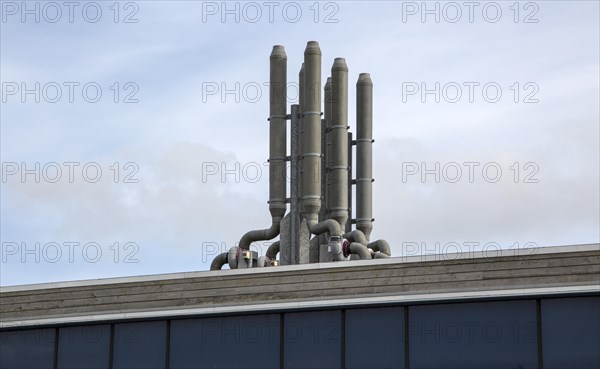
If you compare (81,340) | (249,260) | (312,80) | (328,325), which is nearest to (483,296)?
(328,325)

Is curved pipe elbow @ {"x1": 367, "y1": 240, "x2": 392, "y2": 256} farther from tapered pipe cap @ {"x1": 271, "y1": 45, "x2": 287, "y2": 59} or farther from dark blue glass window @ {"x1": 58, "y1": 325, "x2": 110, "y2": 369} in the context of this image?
dark blue glass window @ {"x1": 58, "y1": 325, "x2": 110, "y2": 369}

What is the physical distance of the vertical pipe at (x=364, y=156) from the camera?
3241cm

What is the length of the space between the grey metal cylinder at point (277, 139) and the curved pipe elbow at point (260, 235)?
265 mm

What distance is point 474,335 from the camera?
18625 millimetres

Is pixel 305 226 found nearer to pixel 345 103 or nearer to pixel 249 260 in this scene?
pixel 249 260

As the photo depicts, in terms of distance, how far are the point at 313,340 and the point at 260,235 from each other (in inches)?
428

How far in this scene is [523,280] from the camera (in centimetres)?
1839

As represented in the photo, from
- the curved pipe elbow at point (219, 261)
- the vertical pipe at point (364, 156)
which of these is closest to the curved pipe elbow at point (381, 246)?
the vertical pipe at point (364, 156)

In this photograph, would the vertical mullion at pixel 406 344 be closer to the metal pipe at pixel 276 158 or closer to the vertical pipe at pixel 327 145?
the metal pipe at pixel 276 158

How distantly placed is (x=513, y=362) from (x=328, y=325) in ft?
10.3

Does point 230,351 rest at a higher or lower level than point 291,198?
lower

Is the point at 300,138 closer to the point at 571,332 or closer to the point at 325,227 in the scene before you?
the point at 325,227

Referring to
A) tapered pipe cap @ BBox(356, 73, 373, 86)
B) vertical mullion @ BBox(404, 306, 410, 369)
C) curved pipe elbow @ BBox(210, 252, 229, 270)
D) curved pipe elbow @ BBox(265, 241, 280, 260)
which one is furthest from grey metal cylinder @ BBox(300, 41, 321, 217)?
vertical mullion @ BBox(404, 306, 410, 369)

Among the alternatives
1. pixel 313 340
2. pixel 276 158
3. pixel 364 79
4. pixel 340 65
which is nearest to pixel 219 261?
pixel 276 158
